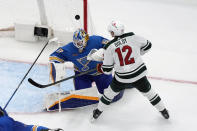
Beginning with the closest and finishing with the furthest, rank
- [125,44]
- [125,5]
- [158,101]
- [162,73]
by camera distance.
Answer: [125,44]
[158,101]
[162,73]
[125,5]

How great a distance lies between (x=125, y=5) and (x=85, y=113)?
2101mm

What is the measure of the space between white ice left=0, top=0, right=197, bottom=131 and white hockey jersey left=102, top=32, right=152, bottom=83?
1.87 feet

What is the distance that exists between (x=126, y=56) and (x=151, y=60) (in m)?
1.28

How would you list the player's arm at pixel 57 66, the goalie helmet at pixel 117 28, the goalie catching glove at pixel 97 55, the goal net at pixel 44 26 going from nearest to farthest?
the goalie helmet at pixel 117 28, the goalie catching glove at pixel 97 55, the player's arm at pixel 57 66, the goal net at pixel 44 26

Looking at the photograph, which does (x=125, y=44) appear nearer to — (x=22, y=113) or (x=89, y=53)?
(x=89, y=53)

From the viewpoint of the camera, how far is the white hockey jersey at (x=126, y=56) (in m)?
2.36

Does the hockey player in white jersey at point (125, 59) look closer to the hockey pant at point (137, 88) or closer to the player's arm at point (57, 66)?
→ the hockey pant at point (137, 88)

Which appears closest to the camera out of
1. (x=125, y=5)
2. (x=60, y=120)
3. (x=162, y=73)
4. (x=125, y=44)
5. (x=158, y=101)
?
(x=125, y=44)

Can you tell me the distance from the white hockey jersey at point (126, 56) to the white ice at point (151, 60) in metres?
0.57

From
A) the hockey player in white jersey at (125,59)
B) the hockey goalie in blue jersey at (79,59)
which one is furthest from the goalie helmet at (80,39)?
the hockey player in white jersey at (125,59)

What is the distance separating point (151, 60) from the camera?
3.58 m

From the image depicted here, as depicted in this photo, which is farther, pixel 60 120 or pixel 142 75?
pixel 60 120

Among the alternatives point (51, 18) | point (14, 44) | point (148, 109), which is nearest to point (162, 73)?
point (148, 109)

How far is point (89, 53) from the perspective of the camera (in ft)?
8.95
